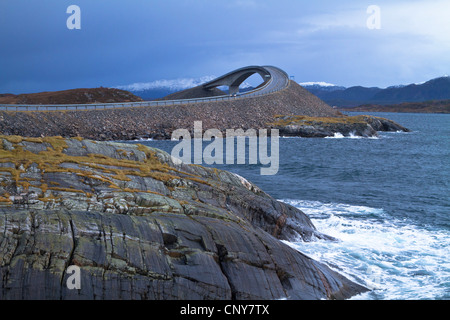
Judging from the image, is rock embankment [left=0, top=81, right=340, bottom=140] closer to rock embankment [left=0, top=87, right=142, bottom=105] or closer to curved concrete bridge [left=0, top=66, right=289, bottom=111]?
curved concrete bridge [left=0, top=66, right=289, bottom=111]

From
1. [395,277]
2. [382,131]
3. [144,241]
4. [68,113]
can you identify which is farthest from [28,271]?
[382,131]

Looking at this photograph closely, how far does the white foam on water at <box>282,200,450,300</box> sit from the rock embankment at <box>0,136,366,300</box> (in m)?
1.45

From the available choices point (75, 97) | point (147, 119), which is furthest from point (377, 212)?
point (75, 97)

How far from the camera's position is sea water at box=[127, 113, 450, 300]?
1664 cm

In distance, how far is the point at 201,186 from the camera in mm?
18016

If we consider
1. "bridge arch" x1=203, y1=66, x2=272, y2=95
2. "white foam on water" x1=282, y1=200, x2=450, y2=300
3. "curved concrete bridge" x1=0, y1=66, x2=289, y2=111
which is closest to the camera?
"white foam on water" x1=282, y1=200, x2=450, y2=300

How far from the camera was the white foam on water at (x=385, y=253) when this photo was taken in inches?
616

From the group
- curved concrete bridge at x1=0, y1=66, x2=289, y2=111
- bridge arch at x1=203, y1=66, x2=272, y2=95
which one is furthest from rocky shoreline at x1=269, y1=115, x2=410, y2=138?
bridge arch at x1=203, y1=66, x2=272, y2=95

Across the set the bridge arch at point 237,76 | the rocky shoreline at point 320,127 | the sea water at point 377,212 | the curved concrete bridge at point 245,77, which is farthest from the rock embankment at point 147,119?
the bridge arch at point 237,76

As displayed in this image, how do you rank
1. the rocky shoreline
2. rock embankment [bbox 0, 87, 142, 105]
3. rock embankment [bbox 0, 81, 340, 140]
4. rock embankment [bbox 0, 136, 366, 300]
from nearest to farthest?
rock embankment [bbox 0, 136, 366, 300] < rock embankment [bbox 0, 81, 340, 140] < the rocky shoreline < rock embankment [bbox 0, 87, 142, 105]

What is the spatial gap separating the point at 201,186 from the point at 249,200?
2.24 m

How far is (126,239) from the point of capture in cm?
1212

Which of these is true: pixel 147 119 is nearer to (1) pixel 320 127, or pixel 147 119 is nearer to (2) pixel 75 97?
(1) pixel 320 127

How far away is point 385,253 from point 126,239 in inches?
458
